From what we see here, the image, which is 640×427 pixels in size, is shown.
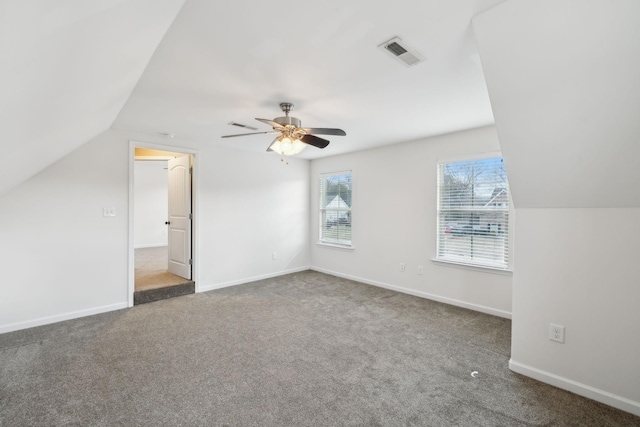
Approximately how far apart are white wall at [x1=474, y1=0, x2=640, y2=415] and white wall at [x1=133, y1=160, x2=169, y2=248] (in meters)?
8.93

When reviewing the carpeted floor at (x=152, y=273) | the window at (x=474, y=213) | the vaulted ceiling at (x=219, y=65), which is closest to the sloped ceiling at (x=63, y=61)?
the vaulted ceiling at (x=219, y=65)

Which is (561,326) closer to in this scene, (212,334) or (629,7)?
(629,7)

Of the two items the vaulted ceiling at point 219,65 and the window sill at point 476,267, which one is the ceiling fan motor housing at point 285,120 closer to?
the vaulted ceiling at point 219,65

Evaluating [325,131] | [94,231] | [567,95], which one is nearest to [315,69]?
[325,131]

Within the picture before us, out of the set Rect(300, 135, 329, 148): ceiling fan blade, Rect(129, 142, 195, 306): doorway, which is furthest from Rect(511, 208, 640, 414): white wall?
Rect(129, 142, 195, 306): doorway

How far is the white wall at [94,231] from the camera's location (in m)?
3.14

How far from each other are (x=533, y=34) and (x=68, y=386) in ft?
12.5

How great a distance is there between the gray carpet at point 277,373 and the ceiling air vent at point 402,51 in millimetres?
2409

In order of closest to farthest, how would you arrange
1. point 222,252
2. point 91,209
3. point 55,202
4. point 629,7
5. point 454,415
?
point 629,7 → point 454,415 → point 55,202 → point 91,209 → point 222,252

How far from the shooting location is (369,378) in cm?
226

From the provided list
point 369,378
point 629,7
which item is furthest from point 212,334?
point 629,7

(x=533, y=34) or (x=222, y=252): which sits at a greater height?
(x=533, y=34)

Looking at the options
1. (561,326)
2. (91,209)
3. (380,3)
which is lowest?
(561,326)

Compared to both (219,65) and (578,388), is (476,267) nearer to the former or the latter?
(578,388)
